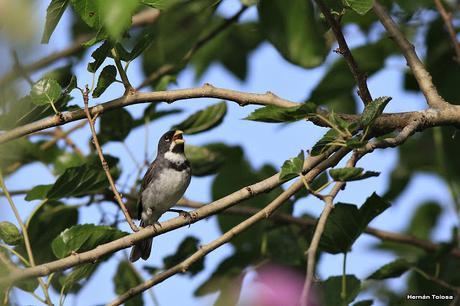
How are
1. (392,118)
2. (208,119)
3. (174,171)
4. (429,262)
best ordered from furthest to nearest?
(174,171)
(208,119)
(429,262)
(392,118)

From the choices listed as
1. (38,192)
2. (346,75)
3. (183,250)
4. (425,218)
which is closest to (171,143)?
(183,250)

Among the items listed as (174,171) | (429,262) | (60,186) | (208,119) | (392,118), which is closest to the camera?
(392,118)

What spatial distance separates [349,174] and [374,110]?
0.78ft

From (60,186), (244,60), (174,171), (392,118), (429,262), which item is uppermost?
(244,60)

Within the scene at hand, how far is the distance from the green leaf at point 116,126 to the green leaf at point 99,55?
1.64 meters

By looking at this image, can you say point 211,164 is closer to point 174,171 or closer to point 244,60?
point 174,171

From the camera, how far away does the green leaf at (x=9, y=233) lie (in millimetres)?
2613

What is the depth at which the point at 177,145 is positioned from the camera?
17.0 ft

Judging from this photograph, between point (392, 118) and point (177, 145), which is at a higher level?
point (177, 145)

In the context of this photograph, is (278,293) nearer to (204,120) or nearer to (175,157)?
(204,120)

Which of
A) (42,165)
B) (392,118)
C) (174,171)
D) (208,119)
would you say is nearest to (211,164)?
(208,119)

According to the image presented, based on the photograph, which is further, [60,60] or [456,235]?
[60,60]

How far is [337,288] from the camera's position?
115 inches

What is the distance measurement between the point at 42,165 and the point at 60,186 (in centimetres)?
113
